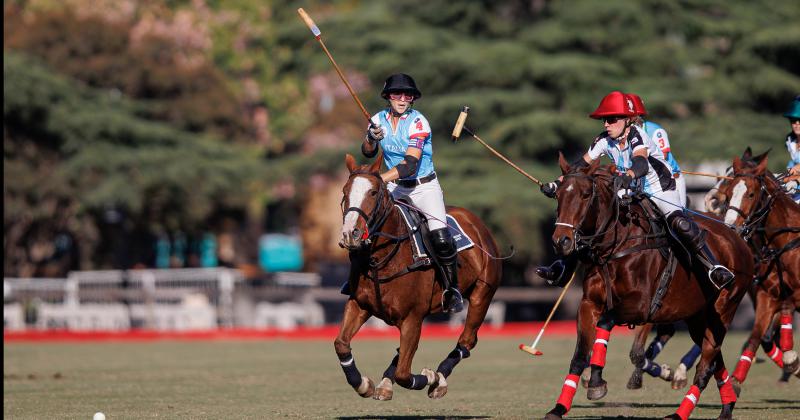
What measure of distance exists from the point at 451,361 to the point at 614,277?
66.6 inches

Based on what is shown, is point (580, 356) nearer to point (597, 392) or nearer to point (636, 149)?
point (597, 392)

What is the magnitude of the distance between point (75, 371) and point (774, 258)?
946 centimetres

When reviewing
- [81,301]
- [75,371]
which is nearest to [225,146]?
[81,301]

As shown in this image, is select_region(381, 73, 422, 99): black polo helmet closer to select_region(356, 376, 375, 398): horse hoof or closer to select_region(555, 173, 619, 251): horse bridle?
select_region(555, 173, 619, 251): horse bridle

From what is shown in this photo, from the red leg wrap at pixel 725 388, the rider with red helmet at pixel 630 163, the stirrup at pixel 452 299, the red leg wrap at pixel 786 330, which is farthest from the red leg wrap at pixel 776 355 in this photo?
the stirrup at pixel 452 299

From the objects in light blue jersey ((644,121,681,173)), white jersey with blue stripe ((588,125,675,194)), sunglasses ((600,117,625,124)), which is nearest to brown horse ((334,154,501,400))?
white jersey with blue stripe ((588,125,675,194))

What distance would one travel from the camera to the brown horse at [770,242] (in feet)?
43.6

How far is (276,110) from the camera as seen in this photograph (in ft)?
152

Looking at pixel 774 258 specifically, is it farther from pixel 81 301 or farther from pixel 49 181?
pixel 49 181

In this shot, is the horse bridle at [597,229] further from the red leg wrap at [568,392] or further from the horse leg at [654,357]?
the horse leg at [654,357]

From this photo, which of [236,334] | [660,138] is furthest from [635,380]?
[236,334]

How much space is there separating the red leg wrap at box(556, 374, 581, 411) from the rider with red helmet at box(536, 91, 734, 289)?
1.04m

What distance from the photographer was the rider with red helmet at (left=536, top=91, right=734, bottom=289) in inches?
439

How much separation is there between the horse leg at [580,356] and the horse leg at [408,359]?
1.13m
